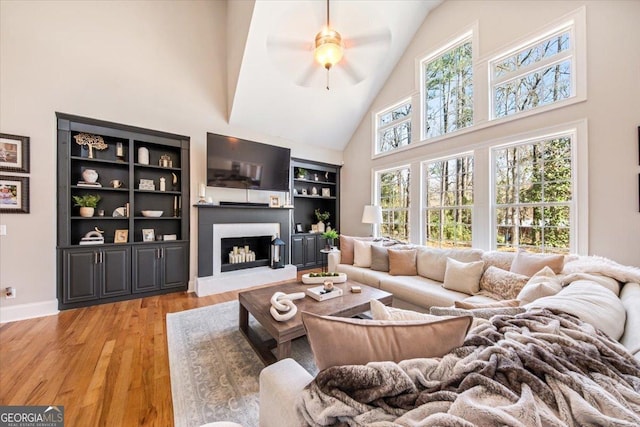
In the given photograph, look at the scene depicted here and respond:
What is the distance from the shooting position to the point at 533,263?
91.2 inches

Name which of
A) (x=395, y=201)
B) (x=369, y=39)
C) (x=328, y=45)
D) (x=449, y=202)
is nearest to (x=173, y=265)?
(x=328, y=45)

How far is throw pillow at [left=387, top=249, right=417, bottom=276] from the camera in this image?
10.6ft

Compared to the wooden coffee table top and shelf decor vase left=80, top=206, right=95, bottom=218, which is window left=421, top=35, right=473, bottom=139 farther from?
shelf decor vase left=80, top=206, right=95, bottom=218

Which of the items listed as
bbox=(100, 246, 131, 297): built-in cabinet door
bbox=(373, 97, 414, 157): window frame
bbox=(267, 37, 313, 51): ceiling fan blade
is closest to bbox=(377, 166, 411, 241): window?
bbox=(373, 97, 414, 157): window frame

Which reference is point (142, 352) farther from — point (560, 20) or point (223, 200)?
point (560, 20)

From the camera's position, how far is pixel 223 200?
4.31m

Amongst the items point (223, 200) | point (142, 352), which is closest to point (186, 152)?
point (223, 200)

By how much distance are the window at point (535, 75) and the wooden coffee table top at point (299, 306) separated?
312 centimetres

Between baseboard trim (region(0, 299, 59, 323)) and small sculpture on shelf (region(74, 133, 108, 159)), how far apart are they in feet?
6.43

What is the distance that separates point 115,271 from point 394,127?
17.4 feet

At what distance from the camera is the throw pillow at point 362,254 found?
143 inches

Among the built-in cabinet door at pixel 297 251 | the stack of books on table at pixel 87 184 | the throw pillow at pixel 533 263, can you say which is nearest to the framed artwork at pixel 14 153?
the stack of books on table at pixel 87 184

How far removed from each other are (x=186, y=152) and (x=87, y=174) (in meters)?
1.28

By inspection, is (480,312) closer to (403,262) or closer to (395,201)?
(403,262)
